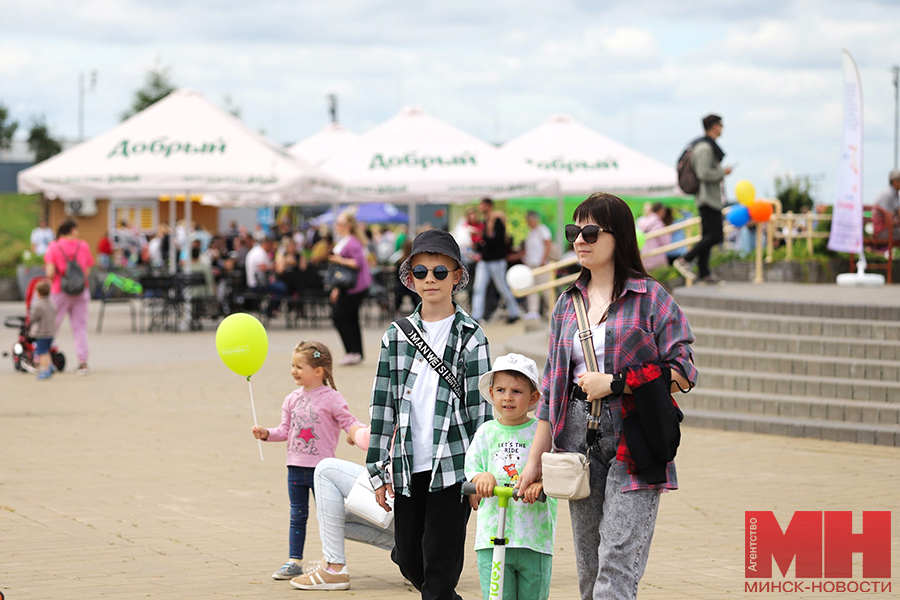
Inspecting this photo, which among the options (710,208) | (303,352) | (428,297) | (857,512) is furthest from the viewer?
(710,208)

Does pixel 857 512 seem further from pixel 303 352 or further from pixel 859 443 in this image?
pixel 303 352

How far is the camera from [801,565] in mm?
6016

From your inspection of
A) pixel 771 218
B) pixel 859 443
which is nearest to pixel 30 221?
pixel 771 218

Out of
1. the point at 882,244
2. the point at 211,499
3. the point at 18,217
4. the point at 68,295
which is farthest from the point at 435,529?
the point at 18,217

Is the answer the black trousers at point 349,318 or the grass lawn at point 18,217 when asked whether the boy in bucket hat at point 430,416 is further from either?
the grass lawn at point 18,217

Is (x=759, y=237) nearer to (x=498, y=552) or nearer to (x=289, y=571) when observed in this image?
(x=289, y=571)

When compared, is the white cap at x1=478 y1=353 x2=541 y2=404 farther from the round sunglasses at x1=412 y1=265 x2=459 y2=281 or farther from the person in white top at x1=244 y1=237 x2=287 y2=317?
the person in white top at x1=244 y1=237 x2=287 y2=317

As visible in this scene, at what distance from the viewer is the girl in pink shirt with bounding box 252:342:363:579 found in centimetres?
588

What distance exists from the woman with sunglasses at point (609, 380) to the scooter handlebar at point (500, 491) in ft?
0.16

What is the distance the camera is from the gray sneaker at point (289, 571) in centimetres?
577

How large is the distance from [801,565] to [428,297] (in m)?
2.81

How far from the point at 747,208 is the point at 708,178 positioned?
2.09 meters

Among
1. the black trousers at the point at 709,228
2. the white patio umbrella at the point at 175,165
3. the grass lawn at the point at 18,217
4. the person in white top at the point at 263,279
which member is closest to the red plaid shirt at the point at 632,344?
the black trousers at the point at 709,228

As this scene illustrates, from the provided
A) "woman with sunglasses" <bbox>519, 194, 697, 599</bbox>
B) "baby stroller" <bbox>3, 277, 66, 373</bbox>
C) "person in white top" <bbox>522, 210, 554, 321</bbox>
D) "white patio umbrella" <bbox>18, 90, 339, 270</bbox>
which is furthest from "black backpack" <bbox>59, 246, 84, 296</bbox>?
"woman with sunglasses" <bbox>519, 194, 697, 599</bbox>
